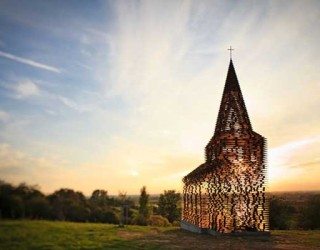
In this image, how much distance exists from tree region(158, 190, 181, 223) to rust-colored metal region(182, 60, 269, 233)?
22420 millimetres

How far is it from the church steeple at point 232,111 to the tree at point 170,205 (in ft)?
82.5

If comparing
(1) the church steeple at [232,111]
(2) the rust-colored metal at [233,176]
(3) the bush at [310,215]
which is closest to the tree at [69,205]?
(2) the rust-colored metal at [233,176]

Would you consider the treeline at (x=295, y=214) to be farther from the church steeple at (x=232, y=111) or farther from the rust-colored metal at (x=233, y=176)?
the church steeple at (x=232, y=111)

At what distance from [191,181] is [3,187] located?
20.8m

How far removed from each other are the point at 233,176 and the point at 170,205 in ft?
87.0

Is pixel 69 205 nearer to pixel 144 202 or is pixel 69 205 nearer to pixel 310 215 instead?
pixel 310 215

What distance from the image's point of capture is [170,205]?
4675 centimetres

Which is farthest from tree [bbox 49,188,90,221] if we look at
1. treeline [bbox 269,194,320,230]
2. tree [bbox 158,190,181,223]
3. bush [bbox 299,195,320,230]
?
tree [bbox 158,190,181,223]

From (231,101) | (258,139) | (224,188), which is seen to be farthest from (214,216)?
(231,101)

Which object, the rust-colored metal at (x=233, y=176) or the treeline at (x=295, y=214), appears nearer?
the rust-colored metal at (x=233, y=176)

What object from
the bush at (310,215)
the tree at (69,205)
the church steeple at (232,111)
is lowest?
the tree at (69,205)

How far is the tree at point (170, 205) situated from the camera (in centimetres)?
4597

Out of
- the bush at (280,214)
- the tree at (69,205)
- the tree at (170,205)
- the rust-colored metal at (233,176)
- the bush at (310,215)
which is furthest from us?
the tree at (170,205)

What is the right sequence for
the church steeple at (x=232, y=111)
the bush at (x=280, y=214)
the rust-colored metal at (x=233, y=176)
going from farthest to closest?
1. the bush at (x=280, y=214)
2. the church steeple at (x=232, y=111)
3. the rust-colored metal at (x=233, y=176)
